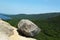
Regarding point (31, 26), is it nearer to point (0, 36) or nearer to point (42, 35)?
point (42, 35)

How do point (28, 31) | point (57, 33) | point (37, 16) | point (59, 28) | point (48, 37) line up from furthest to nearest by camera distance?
1. point (37, 16)
2. point (59, 28)
3. point (57, 33)
4. point (48, 37)
5. point (28, 31)

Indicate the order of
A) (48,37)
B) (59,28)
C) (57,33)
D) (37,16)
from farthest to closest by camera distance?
1. (37,16)
2. (59,28)
3. (57,33)
4. (48,37)

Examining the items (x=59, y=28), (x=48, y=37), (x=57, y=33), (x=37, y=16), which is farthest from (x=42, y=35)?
(x=37, y=16)

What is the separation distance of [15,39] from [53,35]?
3.94 meters

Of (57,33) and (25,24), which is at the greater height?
(25,24)

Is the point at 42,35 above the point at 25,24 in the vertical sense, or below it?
below

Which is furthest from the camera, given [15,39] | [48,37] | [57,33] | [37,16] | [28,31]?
[37,16]

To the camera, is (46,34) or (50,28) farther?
(50,28)

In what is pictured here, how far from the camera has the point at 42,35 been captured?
1309 cm

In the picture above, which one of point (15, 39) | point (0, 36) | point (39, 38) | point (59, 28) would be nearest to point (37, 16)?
point (59, 28)

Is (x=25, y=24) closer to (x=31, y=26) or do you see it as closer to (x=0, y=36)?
(x=31, y=26)

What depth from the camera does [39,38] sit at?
1220 cm

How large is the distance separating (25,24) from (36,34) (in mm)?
1178

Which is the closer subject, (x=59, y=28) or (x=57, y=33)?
(x=57, y=33)
